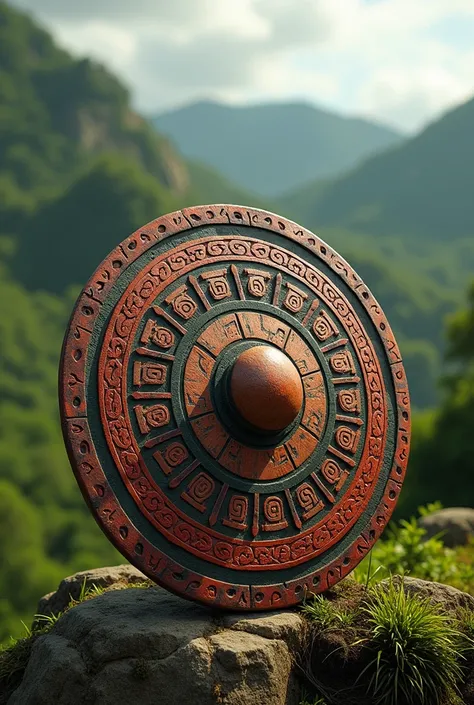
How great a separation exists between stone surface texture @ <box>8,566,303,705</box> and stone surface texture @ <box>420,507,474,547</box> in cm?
462

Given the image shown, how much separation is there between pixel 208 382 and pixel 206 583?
1065 millimetres

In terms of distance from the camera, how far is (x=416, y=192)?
81188 millimetres

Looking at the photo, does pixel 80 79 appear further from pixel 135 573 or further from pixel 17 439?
pixel 135 573

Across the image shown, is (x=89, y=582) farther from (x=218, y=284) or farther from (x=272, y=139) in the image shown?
(x=272, y=139)

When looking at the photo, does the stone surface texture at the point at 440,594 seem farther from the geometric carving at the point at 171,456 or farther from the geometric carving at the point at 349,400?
the geometric carving at the point at 171,456

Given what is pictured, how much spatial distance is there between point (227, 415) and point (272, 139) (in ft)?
467

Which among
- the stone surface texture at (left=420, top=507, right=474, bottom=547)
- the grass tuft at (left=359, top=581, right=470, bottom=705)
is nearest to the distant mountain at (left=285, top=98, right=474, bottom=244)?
the stone surface texture at (left=420, top=507, right=474, bottom=547)

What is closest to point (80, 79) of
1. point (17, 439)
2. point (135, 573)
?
point (17, 439)

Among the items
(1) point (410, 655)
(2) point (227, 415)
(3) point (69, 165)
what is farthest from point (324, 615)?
(3) point (69, 165)

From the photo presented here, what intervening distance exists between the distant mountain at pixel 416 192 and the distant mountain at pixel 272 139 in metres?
43.2

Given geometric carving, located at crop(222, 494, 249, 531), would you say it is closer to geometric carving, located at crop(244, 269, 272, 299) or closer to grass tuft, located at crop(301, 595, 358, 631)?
grass tuft, located at crop(301, 595, 358, 631)

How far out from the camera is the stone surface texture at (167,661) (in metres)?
4.41

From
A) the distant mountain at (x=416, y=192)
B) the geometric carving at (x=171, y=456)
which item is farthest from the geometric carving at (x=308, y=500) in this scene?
the distant mountain at (x=416, y=192)

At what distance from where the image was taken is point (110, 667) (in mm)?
4453
